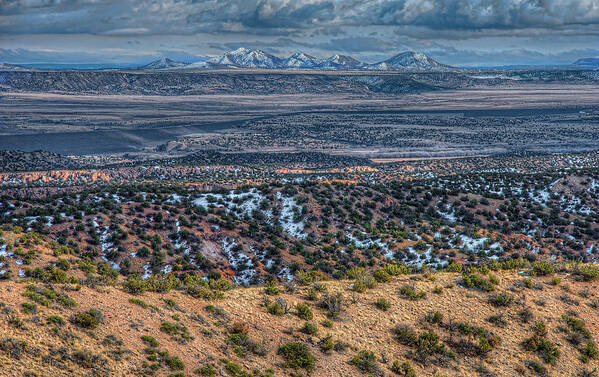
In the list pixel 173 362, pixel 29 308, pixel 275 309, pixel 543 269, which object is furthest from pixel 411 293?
pixel 29 308

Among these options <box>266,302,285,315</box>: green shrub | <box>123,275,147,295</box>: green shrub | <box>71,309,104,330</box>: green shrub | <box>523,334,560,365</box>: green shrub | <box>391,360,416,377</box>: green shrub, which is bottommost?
<box>523,334,560,365</box>: green shrub

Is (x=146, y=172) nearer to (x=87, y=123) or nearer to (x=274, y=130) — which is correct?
(x=274, y=130)

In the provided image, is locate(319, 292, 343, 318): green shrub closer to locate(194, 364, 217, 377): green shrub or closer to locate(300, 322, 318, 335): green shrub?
locate(300, 322, 318, 335): green shrub

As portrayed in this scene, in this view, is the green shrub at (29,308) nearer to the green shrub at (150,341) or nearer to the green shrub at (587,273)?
the green shrub at (150,341)

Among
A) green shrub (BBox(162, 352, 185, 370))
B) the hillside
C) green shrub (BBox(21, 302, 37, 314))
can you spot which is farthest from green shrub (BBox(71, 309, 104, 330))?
green shrub (BBox(162, 352, 185, 370))

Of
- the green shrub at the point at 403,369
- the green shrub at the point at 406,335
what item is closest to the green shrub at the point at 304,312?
the green shrub at the point at 406,335

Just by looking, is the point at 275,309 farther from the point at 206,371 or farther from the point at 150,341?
the point at 150,341
